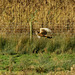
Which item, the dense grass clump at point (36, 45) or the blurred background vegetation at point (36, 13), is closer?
the dense grass clump at point (36, 45)

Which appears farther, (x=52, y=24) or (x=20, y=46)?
(x=52, y=24)

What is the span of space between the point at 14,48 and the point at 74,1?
5087 mm

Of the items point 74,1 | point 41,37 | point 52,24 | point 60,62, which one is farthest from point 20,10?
point 60,62

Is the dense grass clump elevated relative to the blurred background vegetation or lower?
lower

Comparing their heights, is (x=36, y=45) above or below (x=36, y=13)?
below

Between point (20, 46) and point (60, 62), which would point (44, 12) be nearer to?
point (20, 46)

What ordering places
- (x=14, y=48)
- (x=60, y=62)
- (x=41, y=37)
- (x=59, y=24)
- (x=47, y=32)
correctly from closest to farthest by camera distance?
(x=60, y=62)
(x=14, y=48)
(x=41, y=37)
(x=47, y=32)
(x=59, y=24)

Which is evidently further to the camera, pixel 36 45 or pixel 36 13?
pixel 36 13

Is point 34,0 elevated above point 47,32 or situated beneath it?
elevated above

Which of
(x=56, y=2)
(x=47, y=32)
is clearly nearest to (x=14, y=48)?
(x=47, y=32)

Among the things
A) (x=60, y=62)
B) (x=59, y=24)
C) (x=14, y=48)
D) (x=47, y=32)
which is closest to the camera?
(x=60, y=62)

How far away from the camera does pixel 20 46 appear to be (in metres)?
8.71

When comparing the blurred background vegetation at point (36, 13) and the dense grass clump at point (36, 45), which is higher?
the blurred background vegetation at point (36, 13)

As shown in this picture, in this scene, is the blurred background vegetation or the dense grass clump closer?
the dense grass clump
